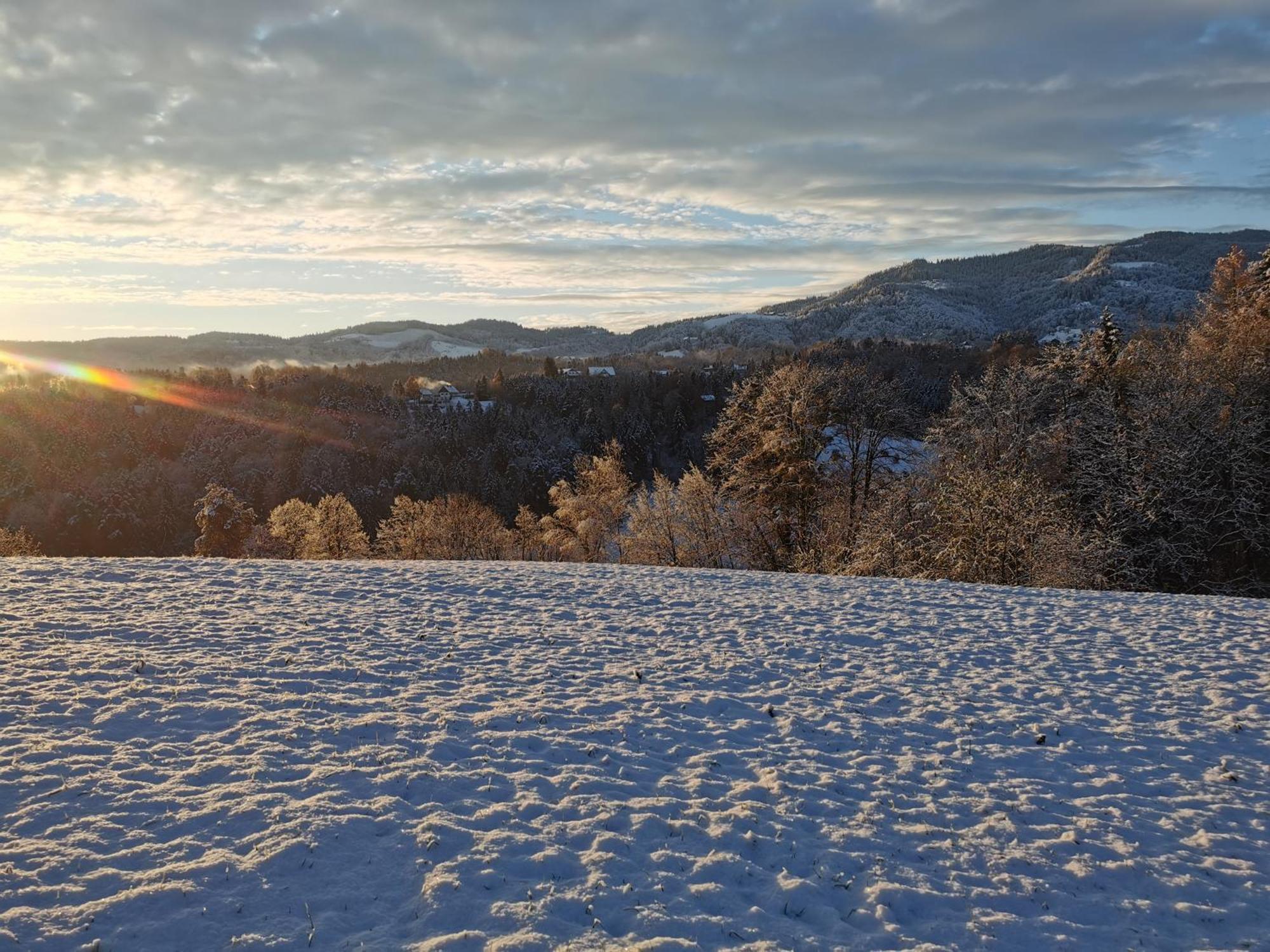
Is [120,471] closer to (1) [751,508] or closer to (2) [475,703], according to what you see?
(1) [751,508]

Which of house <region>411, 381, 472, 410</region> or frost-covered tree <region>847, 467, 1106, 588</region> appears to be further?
house <region>411, 381, 472, 410</region>

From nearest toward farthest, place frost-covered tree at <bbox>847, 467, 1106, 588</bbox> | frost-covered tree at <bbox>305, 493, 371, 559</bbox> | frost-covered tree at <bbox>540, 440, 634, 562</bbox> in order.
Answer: frost-covered tree at <bbox>847, 467, 1106, 588</bbox>, frost-covered tree at <bbox>540, 440, 634, 562</bbox>, frost-covered tree at <bbox>305, 493, 371, 559</bbox>

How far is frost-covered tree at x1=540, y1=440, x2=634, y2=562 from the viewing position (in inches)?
1684

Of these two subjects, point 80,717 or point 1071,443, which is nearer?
point 80,717

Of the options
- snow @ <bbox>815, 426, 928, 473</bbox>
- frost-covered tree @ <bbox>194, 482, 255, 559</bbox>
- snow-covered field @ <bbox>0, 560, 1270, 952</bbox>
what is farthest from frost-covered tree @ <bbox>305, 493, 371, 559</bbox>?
snow @ <bbox>815, 426, 928, 473</bbox>

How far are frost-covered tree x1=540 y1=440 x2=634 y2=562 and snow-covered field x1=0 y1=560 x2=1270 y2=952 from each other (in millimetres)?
27891

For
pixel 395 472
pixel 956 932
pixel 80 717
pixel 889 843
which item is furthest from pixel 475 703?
pixel 395 472

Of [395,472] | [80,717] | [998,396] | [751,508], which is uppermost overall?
[998,396]

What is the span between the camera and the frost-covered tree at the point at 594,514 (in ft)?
140

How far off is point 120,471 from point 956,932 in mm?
200891

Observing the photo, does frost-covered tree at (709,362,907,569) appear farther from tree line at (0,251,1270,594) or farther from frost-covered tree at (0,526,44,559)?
frost-covered tree at (0,526,44,559)

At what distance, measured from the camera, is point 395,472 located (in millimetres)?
152000

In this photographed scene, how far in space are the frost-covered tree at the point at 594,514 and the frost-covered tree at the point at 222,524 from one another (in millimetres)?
32116

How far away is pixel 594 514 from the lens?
4294 cm
